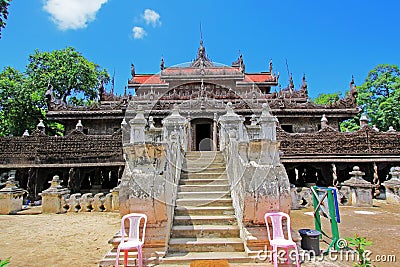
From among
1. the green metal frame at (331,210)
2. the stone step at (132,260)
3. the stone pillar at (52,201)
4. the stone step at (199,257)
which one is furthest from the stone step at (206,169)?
the stone pillar at (52,201)

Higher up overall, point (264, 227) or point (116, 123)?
point (116, 123)

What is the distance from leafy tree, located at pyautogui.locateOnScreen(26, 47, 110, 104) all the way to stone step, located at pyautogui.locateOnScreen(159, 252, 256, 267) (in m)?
23.3

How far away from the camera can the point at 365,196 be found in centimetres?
1014

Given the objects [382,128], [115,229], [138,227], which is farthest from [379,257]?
[382,128]

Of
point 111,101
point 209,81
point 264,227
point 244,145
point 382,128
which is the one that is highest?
point 209,81

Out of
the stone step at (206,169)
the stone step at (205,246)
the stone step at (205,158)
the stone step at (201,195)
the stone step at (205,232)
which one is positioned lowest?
the stone step at (205,246)

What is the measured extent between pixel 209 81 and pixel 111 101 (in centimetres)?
803

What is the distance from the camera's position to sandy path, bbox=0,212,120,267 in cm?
465

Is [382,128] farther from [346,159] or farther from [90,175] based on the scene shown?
[90,175]

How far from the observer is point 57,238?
6074mm

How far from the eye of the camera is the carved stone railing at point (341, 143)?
1370cm

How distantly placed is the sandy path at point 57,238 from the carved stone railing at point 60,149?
4726mm

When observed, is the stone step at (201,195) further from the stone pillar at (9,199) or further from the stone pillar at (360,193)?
the stone pillar at (9,199)

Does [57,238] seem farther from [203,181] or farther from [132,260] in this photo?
[203,181]
